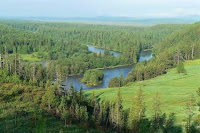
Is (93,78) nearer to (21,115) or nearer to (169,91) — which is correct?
(169,91)

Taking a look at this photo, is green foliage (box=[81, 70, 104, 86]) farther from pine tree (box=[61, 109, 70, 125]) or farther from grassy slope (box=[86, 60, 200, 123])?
pine tree (box=[61, 109, 70, 125])

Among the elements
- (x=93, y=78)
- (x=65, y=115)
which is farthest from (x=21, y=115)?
(x=93, y=78)

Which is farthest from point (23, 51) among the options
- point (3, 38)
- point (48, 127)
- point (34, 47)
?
point (48, 127)

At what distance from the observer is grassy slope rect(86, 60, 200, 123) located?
60744 mm

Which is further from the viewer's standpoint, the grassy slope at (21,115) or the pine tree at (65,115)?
the pine tree at (65,115)

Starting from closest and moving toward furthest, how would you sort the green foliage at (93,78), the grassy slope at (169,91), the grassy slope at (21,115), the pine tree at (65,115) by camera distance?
the grassy slope at (21,115) < the pine tree at (65,115) < the grassy slope at (169,91) < the green foliage at (93,78)

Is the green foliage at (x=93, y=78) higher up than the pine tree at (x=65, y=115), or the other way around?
the pine tree at (x=65, y=115)

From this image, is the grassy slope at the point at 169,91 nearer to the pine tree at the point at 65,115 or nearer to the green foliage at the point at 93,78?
the pine tree at the point at 65,115

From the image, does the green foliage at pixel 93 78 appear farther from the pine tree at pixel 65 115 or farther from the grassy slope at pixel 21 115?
the pine tree at pixel 65 115

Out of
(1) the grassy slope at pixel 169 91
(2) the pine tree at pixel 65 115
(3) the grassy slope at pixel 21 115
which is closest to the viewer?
(3) the grassy slope at pixel 21 115

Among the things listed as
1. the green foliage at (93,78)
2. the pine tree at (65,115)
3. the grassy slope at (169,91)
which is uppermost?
the pine tree at (65,115)

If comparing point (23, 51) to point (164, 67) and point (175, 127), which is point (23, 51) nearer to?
point (164, 67)

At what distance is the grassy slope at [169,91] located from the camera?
199 ft

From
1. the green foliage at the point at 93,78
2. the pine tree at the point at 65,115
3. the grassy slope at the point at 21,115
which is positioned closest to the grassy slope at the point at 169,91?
the pine tree at the point at 65,115
